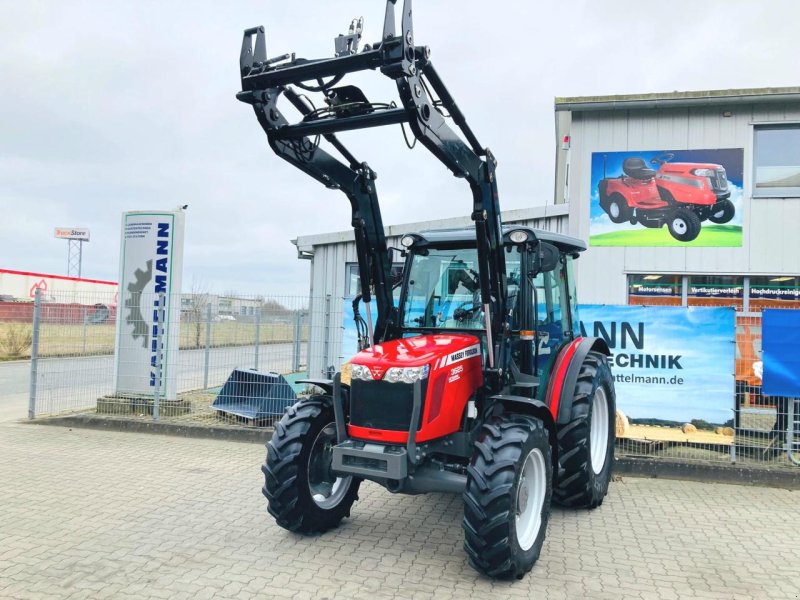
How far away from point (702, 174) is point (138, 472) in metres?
9.27

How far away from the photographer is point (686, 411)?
688 centimetres

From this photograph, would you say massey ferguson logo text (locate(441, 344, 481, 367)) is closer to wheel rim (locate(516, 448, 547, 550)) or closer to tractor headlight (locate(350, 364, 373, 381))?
tractor headlight (locate(350, 364, 373, 381))

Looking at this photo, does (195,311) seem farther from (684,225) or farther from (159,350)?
(684,225)

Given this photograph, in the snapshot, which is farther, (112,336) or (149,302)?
(112,336)

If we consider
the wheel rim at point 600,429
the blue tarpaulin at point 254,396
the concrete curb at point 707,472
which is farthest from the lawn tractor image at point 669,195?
the blue tarpaulin at point 254,396

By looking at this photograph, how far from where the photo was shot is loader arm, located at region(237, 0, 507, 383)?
3.43 m

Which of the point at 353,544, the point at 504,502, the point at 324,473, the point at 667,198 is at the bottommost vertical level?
the point at 353,544

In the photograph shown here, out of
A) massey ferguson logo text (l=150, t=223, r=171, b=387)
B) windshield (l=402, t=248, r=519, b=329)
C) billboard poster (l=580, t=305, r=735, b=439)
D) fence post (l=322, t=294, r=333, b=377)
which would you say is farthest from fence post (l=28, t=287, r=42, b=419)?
billboard poster (l=580, t=305, r=735, b=439)

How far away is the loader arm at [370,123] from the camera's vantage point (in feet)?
11.2

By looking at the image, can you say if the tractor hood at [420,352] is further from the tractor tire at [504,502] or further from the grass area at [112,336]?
the grass area at [112,336]

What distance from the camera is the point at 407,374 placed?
13.0 ft

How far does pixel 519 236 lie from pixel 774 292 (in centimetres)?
764

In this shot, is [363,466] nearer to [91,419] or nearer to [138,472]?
[138,472]

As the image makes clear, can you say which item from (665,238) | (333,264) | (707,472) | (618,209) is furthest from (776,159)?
(333,264)
